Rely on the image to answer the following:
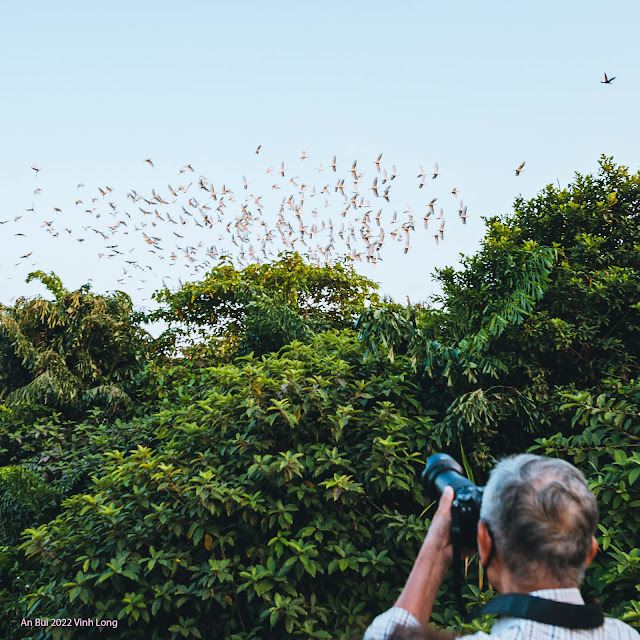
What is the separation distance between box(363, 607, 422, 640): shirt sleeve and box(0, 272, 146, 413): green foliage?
26.9 ft

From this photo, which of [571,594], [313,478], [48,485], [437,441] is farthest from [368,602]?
[48,485]

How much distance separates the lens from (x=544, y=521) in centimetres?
110

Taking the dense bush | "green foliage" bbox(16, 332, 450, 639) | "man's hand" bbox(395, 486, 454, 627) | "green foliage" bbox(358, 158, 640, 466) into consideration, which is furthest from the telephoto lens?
"green foliage" bbox(358, 158, 640, 466)

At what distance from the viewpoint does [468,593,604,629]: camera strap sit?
1039 millimetres

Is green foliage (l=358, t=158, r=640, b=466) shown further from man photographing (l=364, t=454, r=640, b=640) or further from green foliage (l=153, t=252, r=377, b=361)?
green foliage (l=153, t=252, r=377, b=361)

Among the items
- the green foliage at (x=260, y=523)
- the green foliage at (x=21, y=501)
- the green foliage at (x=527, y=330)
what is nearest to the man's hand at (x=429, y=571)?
the green foliage at (x=260, y=523)

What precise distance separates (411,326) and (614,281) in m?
1.76

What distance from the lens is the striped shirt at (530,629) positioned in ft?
3.36

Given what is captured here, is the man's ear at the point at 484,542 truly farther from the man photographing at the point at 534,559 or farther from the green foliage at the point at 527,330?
the green foliage at the point at 527,330

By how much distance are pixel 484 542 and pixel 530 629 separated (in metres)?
0.19

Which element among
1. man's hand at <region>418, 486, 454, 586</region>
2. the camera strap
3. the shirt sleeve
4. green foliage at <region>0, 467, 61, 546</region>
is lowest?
green foliage at <region>0, 467, 61, 546</region>

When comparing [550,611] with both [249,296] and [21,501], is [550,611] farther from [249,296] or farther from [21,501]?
[249,296]

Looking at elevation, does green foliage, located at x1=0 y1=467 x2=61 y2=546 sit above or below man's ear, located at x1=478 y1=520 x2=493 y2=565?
below

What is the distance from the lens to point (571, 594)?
1083 mm
